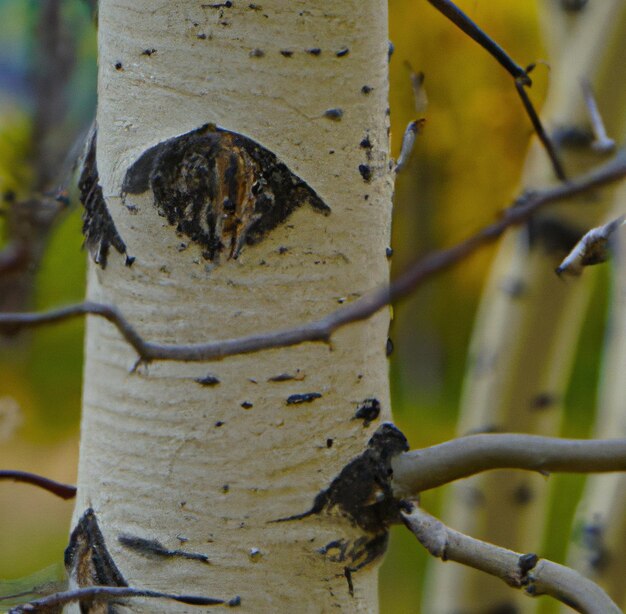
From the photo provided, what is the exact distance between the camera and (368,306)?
223 millimetres

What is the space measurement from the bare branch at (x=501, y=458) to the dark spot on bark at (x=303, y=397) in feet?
0.18

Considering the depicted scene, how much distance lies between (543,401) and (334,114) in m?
0.73

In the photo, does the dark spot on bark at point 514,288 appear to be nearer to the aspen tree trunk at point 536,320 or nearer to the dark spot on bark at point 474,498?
the aspen tree trunk at point 536,320

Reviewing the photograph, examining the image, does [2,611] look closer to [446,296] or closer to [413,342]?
[413,342]

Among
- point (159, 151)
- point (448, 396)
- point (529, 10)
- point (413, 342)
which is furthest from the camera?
point (448, 396)

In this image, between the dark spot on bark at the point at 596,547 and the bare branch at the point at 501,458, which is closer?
the bare branch at the point at 501,458

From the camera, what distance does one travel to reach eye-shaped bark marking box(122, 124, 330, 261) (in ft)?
1.19

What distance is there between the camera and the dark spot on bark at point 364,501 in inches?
15.2

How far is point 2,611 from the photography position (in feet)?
1.37

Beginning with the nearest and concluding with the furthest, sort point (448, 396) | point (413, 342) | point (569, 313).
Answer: point (569, 313) < point (413, 342) < point (448, 396)

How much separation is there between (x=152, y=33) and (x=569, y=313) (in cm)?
75

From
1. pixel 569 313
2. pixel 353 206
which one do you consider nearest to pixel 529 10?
pixel 569 313

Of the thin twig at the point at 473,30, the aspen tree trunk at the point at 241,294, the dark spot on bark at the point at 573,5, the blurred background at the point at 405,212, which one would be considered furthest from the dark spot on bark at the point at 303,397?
the dark spot on bark at the point at 573,5

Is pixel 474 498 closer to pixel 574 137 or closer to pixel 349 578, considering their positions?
pixel 574 137
